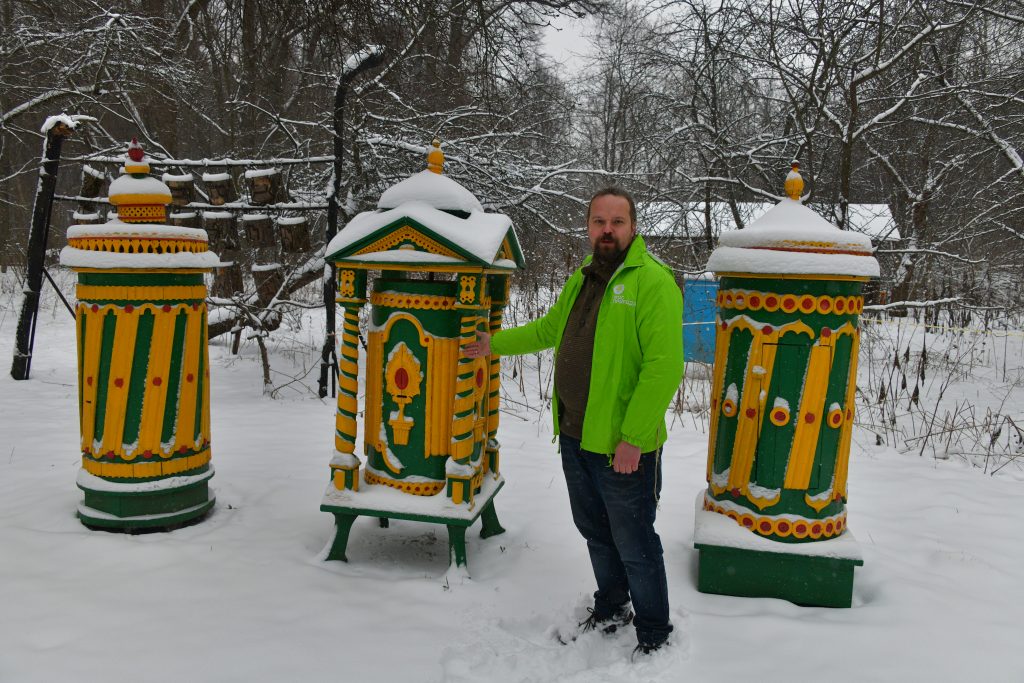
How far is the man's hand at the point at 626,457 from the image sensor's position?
2.60 m

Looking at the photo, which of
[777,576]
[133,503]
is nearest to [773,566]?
[777,576]

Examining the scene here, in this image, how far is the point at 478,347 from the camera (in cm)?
341

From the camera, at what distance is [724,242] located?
11.1ft

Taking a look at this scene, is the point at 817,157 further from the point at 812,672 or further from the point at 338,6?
the point at 812,672

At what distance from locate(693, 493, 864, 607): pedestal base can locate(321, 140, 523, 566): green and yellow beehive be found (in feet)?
3.95

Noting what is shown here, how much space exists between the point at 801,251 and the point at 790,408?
75cm

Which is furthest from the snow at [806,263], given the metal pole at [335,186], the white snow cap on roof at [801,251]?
the metal pole at [335,186]

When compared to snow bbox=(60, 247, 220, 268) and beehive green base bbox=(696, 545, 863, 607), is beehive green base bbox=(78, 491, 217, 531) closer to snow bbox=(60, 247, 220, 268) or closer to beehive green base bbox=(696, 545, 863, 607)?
snow bbox=(60, 247, 220, 268)

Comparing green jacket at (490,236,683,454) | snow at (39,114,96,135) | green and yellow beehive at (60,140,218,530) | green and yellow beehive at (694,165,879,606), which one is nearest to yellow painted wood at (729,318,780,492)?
green and yellow beehive at (694,165,879,606)

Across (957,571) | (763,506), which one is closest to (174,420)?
(763,506)

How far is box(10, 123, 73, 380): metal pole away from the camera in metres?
7.11

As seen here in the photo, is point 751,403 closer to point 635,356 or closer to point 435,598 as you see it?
point 635,356

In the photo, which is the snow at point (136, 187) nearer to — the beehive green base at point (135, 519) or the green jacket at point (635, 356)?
the beehive green base at point (135, 519)

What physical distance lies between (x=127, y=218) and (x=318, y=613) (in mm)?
2484
